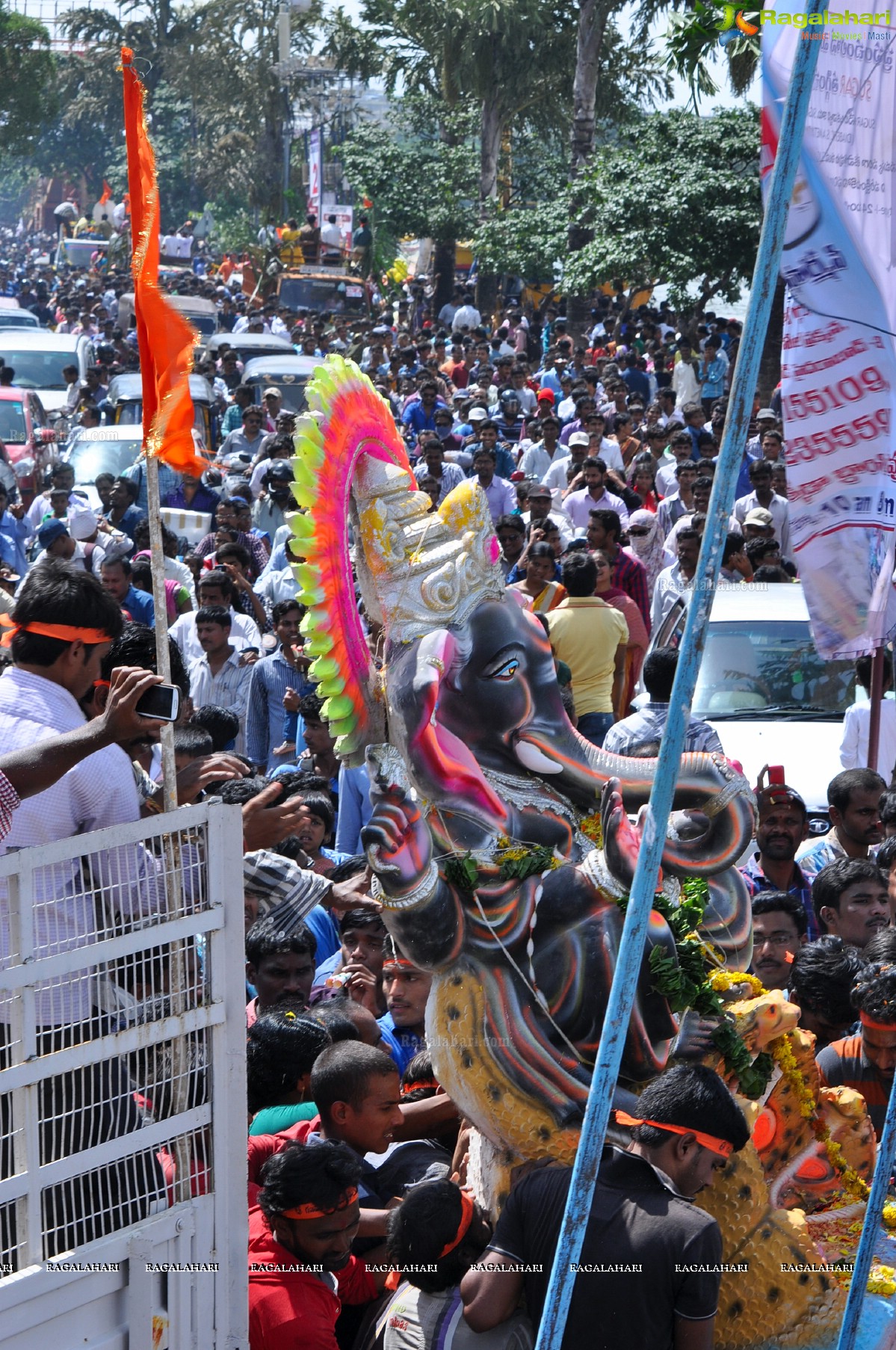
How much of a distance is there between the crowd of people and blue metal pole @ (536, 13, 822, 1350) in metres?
0.44

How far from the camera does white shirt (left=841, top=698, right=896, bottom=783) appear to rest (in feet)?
25.1

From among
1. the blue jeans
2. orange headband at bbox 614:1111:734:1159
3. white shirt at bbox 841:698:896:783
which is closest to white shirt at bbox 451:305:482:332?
the blue jeans

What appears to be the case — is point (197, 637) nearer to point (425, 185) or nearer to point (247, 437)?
point (247, 437)

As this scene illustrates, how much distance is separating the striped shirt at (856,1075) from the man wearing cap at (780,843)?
150 centimetres

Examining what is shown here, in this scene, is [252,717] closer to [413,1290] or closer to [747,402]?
[413,1290]

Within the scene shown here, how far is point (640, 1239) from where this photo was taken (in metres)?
3.43

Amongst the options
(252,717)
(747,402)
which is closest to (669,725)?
(747,402)

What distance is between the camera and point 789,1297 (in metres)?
4.14

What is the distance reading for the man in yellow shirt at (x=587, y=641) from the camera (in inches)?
350

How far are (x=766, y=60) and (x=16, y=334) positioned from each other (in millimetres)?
23922

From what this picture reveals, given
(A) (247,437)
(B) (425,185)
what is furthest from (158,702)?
(B) (425,185)

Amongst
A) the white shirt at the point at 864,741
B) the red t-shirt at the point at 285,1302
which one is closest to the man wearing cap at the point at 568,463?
the white shirt at the point at 864,741

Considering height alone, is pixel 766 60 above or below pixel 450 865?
above

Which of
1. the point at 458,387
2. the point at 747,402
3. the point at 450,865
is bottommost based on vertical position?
the point at 458,387
